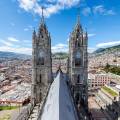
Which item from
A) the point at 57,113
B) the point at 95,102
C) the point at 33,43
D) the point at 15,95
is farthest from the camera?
the point at 15,95

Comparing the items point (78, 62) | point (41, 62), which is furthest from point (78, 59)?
point (41, 62)

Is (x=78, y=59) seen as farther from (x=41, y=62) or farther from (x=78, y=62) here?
(x=41, y=62)

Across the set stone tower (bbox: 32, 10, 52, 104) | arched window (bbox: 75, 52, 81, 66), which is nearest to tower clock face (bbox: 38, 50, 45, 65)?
stone tower (bbox: 32, 10, 52, 104)

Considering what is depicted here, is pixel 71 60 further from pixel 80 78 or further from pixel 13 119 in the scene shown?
pixel 13 119

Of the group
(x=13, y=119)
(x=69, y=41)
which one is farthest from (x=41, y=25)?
(x=13, y=119)

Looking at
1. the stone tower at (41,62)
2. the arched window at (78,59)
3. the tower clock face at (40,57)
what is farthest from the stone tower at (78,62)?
the tower clock face at (40,57)

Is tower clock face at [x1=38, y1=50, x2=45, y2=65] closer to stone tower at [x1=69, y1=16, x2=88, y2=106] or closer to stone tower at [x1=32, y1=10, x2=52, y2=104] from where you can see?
stone tower at [x1=32, y1=10, x2=52, y2=104]

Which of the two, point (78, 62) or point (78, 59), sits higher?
point (78, 59)
